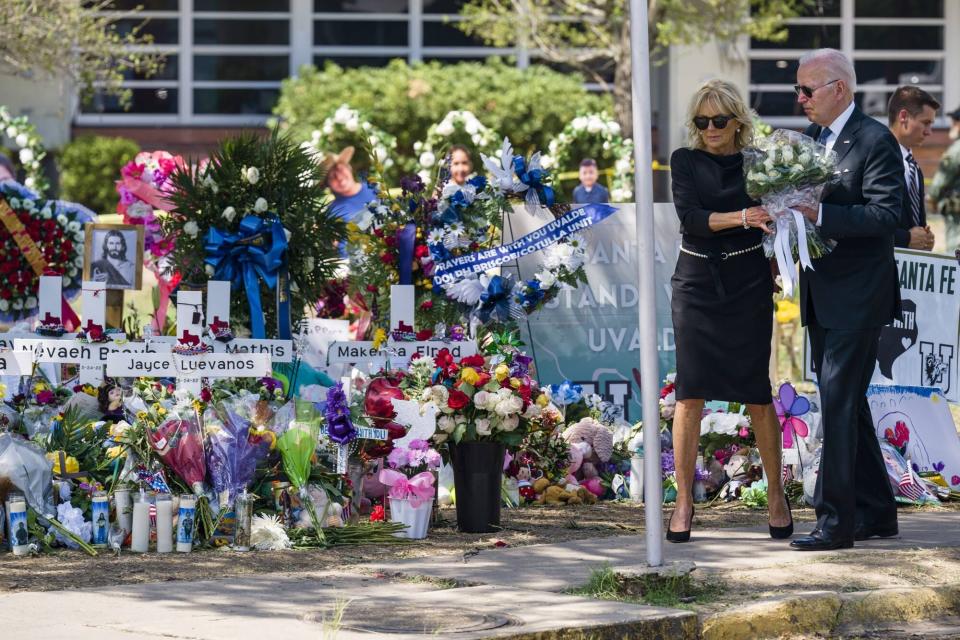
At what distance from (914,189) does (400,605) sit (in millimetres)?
3818

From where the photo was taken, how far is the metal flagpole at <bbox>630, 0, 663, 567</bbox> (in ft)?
16.7

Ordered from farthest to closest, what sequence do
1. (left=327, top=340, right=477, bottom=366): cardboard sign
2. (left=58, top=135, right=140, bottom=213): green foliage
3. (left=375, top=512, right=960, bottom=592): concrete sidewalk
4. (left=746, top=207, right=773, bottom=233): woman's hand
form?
(left=58, top=135, right=140, bottom=213): green foliage, (left=327, top=340, right=477, bottom=366): cardboard sign, (left=746, top=207, right=773, bottom=233): woman's hand, (left=375, top=512, right=960, bottom=592): concrete sidewalk

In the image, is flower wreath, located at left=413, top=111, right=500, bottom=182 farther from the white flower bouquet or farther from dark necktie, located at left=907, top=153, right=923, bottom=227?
the white flower bouquet

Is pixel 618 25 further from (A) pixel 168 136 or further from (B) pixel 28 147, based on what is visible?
(B) pixel 28 147

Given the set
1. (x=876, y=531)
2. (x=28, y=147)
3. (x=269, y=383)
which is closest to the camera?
(x=876, y=531)

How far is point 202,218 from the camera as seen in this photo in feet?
26.2

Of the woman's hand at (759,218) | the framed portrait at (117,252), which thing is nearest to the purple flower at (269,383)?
the framed portrait at (117,252)

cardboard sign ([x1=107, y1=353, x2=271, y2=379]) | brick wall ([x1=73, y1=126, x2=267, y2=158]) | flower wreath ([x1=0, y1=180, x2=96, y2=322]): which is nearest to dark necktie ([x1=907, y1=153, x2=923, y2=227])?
cardboard sign ([x1=107, y1=353, x2=271, y2=379])

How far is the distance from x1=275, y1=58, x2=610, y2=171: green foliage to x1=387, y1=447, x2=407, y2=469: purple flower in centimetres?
1459

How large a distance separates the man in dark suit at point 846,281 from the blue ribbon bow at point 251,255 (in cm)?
272

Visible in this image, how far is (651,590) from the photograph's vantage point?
17.0ft

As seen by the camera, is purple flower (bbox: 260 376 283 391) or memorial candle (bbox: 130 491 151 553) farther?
purple flower (bbox: 260 376 283 391)

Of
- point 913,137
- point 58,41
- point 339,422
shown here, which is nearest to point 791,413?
point 913,137

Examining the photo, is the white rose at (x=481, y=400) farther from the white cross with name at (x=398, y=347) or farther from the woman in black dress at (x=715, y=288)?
the woman in black dress at (x=715, y=288)
